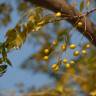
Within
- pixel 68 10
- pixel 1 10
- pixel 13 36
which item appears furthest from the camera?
pixel 1 10

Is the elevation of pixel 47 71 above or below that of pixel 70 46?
above

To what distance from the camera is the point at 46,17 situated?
173cm

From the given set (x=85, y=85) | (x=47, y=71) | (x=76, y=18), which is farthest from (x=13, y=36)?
(x=47, y=71)

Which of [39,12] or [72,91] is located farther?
[72,91]

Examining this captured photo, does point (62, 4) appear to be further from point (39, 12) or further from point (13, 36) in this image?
point (13, 36)

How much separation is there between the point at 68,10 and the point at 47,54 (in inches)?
10.0

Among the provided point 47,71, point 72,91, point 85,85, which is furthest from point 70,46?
point 47,71

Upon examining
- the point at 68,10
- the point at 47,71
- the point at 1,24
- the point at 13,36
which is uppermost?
the point at 47,71

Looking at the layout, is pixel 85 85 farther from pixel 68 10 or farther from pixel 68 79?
pixel 68 10

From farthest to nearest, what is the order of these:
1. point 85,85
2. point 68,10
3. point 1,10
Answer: point 85,85 → point 1,10 → point 68,10

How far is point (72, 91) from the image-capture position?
4.09 meters

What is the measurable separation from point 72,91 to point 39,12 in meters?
2.39

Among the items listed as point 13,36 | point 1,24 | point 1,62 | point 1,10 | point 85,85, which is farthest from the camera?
point 85,85

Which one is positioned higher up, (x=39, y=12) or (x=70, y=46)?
(x=39, y=12)
